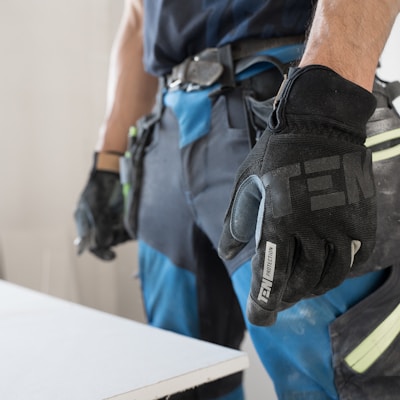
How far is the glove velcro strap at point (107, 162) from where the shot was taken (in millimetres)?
1149

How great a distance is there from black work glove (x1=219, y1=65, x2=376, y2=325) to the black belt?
0.18 metres

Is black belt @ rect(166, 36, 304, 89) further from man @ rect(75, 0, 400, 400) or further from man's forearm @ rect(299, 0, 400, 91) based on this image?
man's forearm @ rect(299, 0, 400, 91)

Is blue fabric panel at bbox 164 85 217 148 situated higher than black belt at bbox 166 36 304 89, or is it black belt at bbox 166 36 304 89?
black belt at bbox 166 36 304 89

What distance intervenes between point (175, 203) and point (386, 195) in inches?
14.0

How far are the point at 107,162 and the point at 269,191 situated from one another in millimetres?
686

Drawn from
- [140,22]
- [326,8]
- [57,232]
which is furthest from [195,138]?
[57,232]

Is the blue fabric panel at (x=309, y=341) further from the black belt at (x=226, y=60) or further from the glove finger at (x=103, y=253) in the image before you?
the glove finger at (x=103, y=253)

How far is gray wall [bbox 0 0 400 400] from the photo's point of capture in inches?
76.4

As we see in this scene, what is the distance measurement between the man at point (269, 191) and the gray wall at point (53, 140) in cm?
93

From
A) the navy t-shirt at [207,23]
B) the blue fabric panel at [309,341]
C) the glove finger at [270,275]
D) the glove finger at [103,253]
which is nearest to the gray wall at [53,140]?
the glove finger at [103,253]

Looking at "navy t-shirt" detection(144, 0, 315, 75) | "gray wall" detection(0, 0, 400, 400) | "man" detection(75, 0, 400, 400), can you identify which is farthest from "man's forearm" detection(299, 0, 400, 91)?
"gray wall" detection(0, 0, 400, 400)

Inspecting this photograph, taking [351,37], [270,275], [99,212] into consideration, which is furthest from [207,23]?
[99,212]

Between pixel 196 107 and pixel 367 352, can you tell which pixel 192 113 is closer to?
pixel 196 107

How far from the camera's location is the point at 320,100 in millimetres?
524
